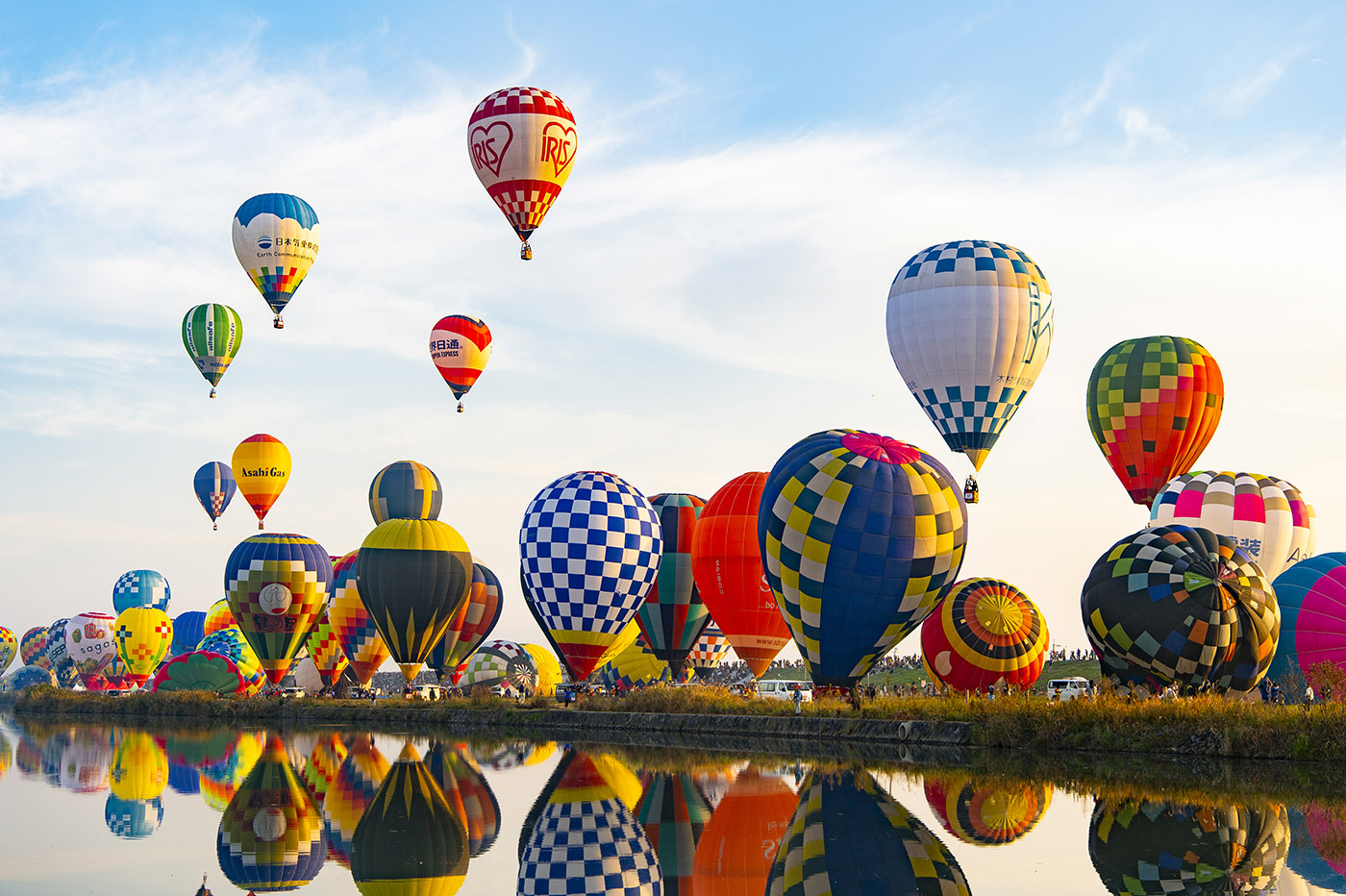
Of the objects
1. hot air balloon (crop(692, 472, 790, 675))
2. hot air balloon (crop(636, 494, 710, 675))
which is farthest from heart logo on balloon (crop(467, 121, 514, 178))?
hot air balloon (crop(636, 494, 710, 675))

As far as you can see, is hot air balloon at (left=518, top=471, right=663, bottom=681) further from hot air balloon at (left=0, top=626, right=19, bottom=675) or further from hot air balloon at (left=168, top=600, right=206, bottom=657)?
hot air balloon at (left=0, top=626, right=19, bottom=675)

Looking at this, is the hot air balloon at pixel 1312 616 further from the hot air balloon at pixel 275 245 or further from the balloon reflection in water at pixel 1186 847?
the hot air balloon at pixel 275 245

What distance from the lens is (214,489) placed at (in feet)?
190

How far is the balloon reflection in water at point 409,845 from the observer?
958 cm

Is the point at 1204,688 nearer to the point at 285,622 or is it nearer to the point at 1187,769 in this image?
the point at 1187,769

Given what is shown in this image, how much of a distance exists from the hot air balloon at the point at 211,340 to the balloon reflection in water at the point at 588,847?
32619 mm

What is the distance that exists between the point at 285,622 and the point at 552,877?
36.2m

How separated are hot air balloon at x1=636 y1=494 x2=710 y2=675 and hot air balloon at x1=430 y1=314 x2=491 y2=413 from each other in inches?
419

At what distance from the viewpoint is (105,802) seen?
1546cm

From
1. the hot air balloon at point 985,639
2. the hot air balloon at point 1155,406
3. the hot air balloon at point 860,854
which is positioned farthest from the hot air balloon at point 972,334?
the hot air balloon at point 860,854

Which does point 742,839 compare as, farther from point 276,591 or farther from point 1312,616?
point 276,591

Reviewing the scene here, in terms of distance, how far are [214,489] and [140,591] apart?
1733cm

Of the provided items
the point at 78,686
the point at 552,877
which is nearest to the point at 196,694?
the point at 78,686

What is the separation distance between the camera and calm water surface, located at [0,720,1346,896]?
943 cm
